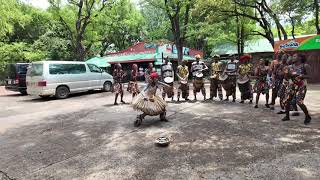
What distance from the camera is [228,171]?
14.9 feet

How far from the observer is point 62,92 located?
1456cm

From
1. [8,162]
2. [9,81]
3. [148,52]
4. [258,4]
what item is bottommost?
[8,162]

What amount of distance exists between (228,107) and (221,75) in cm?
167

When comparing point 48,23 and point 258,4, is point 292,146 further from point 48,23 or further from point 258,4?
point 48,23

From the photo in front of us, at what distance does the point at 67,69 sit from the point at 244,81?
337 inches

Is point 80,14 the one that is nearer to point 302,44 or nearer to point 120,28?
point 120,28

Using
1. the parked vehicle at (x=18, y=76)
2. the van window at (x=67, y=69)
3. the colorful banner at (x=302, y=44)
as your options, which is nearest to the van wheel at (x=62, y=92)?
the van window at (x=67, y=69)

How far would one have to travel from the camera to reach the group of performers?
715 centimetres

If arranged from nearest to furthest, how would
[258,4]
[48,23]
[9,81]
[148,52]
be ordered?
[9,81], [258,4], [148,52], [48,23]

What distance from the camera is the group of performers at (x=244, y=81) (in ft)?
23.5

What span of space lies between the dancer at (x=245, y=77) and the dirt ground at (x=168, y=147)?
4.41 ft

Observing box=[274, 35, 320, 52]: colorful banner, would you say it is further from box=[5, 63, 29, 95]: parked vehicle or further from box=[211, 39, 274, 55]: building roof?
box=[5, 63, 29, 95]: parked vehicle

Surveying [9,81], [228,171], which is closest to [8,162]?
[228,171]

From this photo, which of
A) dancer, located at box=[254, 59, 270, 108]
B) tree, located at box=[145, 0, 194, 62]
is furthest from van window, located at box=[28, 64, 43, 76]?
tree, located at box=[145, 0, 194, 62]
